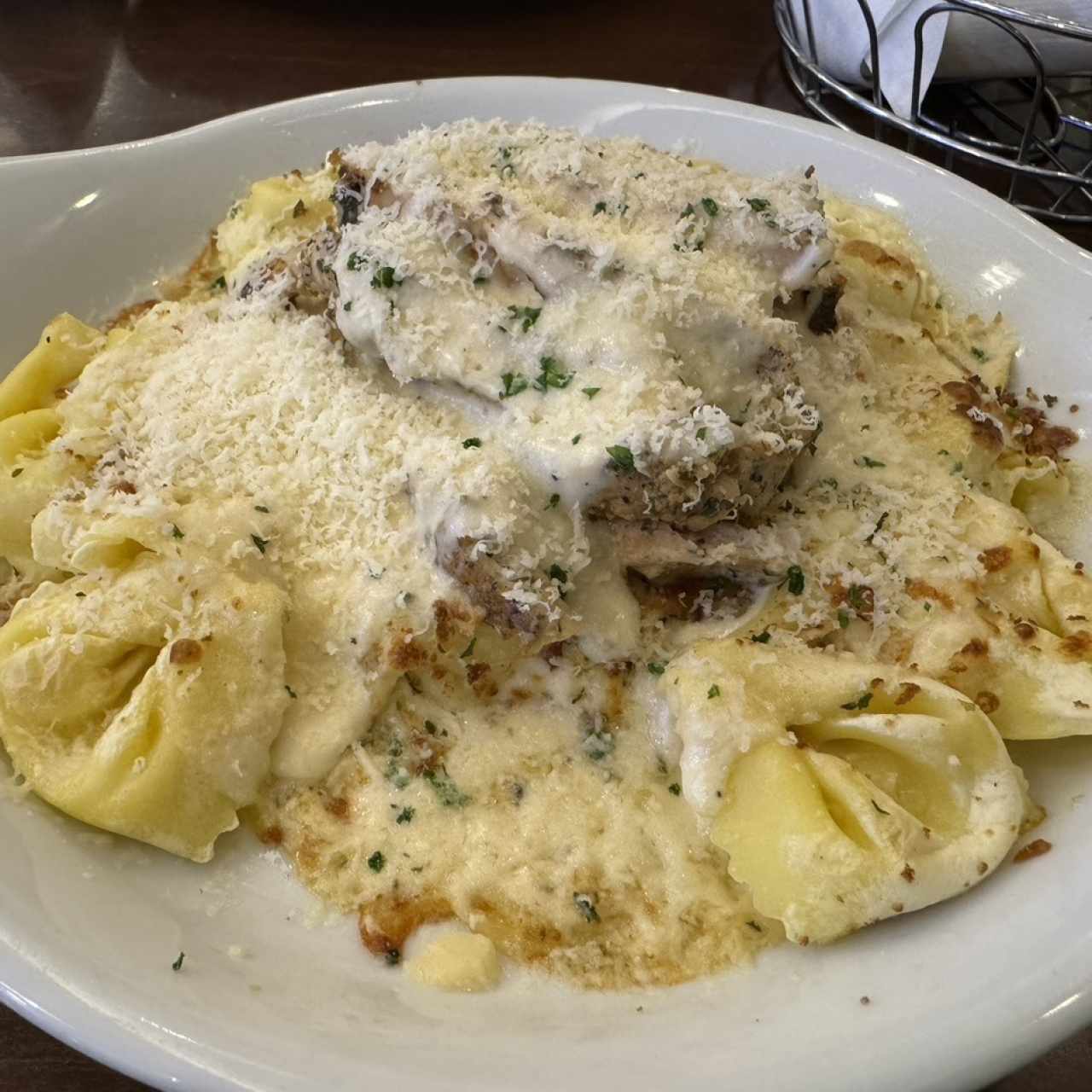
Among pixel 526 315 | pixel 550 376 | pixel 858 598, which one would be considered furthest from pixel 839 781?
pixel 526 315

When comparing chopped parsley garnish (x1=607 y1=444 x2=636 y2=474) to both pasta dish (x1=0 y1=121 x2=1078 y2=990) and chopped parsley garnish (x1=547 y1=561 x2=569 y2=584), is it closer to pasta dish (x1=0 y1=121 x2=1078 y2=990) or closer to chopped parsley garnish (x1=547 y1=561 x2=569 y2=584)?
pasta dish (x1=0 y1=121 x2=1078 y2=990)

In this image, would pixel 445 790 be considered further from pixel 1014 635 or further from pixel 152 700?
pixel 1014 635

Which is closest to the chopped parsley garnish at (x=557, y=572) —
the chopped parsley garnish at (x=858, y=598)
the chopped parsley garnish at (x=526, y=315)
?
the chopped parsley garnish at (x=526, y=315)

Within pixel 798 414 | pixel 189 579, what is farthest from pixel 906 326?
pixel 189 579

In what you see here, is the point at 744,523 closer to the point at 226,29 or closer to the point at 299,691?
the point at 299,691

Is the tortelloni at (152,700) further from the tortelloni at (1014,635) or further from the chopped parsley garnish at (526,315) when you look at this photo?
the tortelloni at (1014,635)
